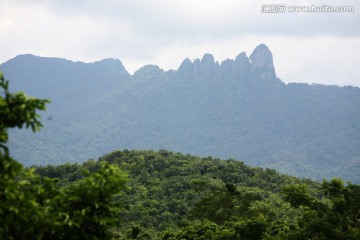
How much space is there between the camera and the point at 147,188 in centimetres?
7038

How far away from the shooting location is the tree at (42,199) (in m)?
10.9

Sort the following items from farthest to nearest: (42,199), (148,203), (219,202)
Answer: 1. (148,203)
2. (219,202)
3. (42,199)

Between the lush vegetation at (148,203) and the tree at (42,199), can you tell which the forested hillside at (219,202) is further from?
the tree at (42,199)

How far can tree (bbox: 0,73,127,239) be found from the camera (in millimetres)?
10883

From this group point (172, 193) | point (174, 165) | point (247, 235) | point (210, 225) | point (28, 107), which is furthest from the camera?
point (174, 165)

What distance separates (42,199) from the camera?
1199cm

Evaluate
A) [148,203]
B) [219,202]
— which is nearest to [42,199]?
[219,202]

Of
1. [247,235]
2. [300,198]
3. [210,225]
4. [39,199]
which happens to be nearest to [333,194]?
[300,198]

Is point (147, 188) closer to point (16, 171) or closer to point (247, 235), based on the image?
point (247, 235)

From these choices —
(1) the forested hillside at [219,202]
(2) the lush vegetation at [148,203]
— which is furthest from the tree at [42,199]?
(1) the forested hillside at [219,202]

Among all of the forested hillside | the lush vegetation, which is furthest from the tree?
the forested hillside

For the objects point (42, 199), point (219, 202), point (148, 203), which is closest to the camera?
point (42, 199)

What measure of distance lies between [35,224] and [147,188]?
59.6 m

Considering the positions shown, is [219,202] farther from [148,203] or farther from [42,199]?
[42,199]
